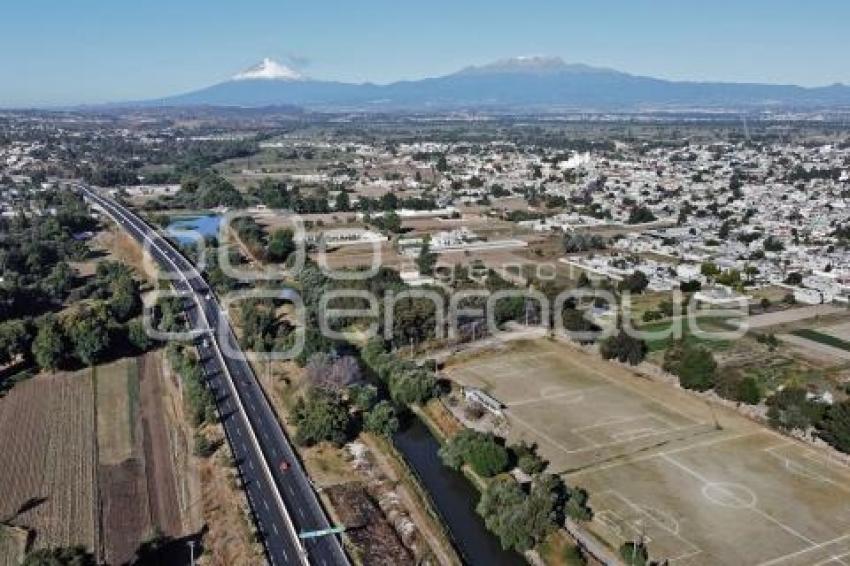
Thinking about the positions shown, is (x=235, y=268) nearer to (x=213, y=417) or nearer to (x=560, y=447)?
(x=213, y=417)

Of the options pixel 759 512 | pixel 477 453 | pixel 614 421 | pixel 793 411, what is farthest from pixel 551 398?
pixel 759 512

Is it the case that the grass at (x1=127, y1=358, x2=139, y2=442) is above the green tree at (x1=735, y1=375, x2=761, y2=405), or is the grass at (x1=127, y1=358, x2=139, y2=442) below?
below

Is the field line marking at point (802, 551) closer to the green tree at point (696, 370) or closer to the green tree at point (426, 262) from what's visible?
the green tree at point (696, 370)

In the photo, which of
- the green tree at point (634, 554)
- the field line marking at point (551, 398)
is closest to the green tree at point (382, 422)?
the field line marking at point (551, 398)

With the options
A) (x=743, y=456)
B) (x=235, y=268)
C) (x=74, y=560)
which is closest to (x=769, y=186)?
(x=235, y=268)

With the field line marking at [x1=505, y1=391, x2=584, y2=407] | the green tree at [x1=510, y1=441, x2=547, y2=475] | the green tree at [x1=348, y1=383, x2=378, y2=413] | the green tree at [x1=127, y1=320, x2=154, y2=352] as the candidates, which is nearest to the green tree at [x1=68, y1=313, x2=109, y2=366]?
the green tree at [x1=127, y1=320, x2=154, y2=352]

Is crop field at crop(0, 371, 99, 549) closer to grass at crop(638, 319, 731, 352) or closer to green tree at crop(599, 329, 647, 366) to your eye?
green tree at crop(599, 329, 647, 366)
